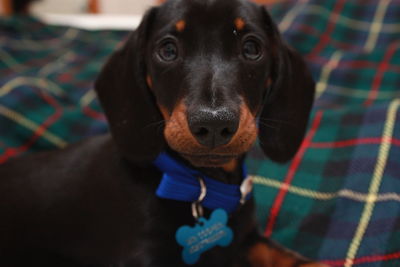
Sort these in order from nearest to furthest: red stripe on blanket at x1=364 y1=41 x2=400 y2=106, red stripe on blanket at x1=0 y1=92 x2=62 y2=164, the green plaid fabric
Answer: the green plaid fabric → red stripe on blanket at x1=0 y1=92 x2=62 y2=164 → red stripe on blanket at x1=364 y1=41 x2=400 y2=106

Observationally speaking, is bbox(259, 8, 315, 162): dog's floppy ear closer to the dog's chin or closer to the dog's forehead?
the dog's forehead

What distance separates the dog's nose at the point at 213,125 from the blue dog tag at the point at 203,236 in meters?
0.31

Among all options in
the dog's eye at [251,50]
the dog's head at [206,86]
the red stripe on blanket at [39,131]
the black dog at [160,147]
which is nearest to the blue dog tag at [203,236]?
the black dog at [160,147]

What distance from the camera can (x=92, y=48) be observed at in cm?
297

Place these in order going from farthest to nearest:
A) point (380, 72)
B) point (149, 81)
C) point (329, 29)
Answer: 1. point (329, 29)
2. point (380, 72)
3. point (149, 81)

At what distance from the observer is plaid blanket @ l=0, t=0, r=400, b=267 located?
4.84ft

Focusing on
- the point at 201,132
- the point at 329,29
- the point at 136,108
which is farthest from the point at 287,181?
the point at 329,29

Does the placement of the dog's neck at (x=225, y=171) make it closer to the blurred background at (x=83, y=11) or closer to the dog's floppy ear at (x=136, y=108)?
the dog's floppy ear at (x=136, y=108)

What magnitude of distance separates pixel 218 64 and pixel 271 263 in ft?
2.16

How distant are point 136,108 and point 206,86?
30 cm

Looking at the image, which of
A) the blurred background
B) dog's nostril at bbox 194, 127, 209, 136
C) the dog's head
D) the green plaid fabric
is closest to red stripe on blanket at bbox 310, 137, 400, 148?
the green plaid fabric

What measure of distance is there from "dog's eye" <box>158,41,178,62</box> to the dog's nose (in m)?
0.26

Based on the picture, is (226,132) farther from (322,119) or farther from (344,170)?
(322,119)

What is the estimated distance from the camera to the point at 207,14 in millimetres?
1137
